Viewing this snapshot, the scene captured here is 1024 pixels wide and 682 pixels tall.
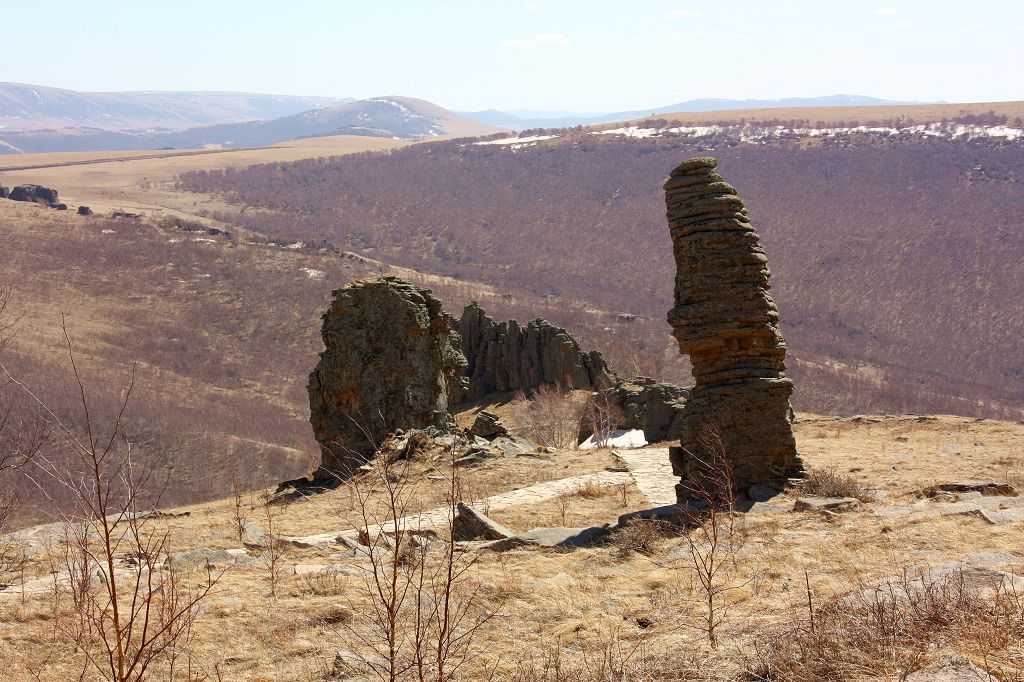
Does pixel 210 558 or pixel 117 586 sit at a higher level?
pixel 117 586

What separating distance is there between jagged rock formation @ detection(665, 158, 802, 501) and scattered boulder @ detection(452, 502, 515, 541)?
2.99 metres

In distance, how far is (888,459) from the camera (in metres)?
16.5

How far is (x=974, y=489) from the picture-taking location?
12242 mm


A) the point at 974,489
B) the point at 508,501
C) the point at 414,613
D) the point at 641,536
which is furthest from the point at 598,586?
the point at 974,489

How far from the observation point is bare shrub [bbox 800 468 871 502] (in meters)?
12.1

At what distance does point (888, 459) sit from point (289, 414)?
3696cm

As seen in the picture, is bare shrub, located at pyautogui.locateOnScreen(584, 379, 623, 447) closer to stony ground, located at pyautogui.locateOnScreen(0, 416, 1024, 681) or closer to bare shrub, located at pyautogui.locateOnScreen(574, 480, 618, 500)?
bare shrub, located at pyautogui.locateOnScreen(574, 480, 618, 500)

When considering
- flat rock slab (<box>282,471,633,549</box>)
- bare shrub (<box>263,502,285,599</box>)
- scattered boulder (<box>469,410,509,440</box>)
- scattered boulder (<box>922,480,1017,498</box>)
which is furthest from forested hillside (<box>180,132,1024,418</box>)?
bare shrub (<box>263,502,285,599</box>)

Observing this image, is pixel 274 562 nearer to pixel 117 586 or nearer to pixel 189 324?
pixel 117 586

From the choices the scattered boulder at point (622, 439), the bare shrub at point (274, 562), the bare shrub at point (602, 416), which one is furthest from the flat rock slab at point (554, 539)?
the scattered boulder at point (622, 439)

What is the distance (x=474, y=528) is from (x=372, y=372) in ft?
24.2

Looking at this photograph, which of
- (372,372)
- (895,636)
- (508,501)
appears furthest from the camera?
(372,372)

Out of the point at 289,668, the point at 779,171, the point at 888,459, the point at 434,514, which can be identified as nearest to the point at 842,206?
the point at 779,171

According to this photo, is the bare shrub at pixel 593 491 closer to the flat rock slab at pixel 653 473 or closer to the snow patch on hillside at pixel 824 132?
the flat rock slab at pixel 653 473
